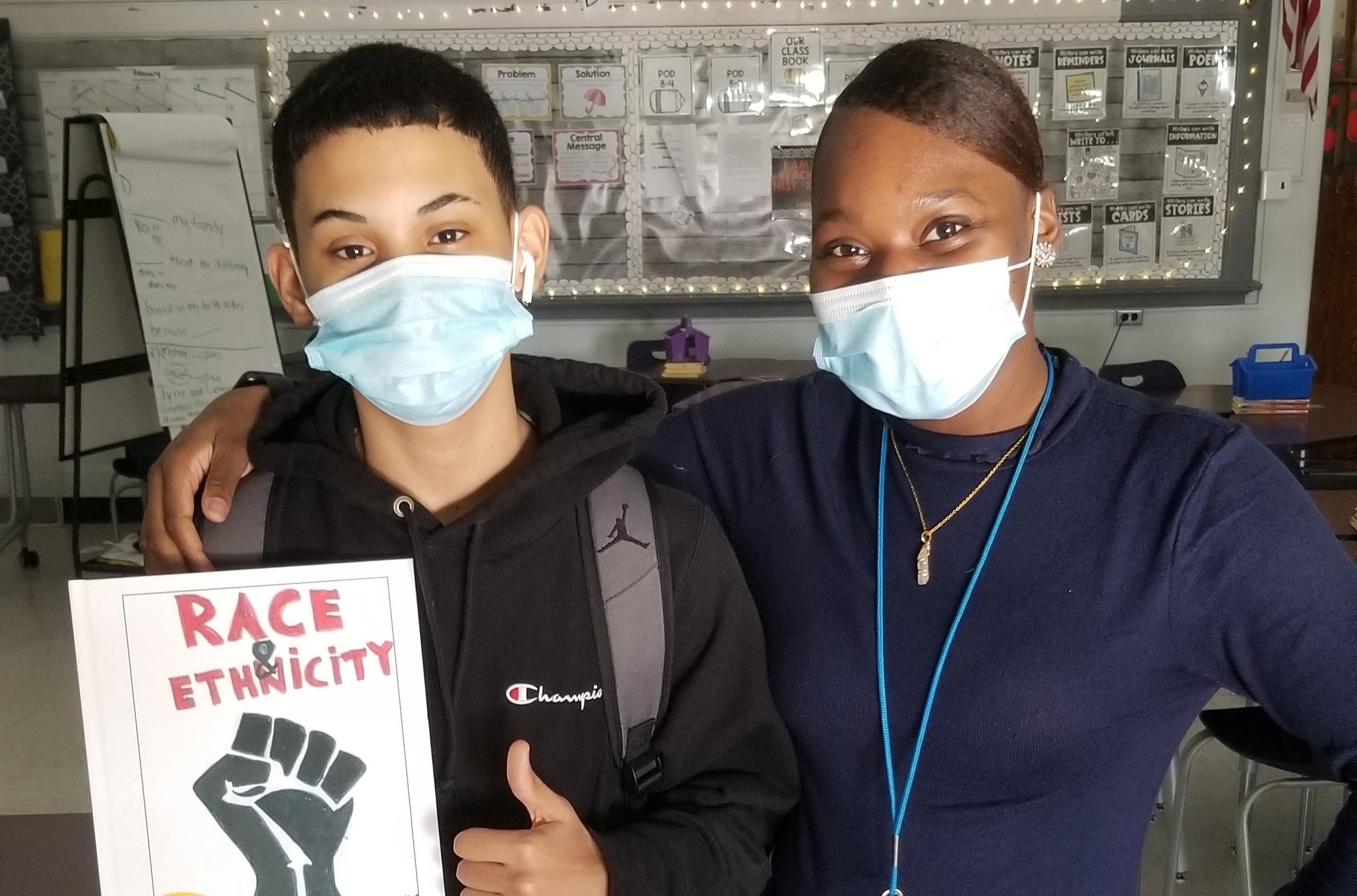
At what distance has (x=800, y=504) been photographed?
1265 millimetres

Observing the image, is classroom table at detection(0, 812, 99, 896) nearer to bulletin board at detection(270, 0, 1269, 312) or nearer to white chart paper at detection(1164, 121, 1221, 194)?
bulletin board at detection(270, 0, 1269, 312)

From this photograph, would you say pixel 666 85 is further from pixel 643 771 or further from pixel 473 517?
pixel 643 771

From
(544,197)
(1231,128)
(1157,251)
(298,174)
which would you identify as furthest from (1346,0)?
(298,174)

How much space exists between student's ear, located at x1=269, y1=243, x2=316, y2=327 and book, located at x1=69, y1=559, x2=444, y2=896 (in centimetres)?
35

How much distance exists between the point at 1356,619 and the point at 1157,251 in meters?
4.51

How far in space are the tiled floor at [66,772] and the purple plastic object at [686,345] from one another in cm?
242

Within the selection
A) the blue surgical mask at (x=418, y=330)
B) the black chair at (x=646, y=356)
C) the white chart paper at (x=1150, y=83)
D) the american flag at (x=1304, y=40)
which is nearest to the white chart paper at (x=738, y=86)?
the black chair at (x=646, y=356)

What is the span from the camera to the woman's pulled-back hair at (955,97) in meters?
1.12

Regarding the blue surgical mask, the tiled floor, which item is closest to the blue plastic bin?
the tiled floor

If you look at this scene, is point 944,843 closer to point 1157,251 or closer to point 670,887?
point 670,887

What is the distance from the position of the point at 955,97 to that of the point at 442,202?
1.91 feet

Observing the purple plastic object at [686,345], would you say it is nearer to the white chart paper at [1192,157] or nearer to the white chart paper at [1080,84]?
the white chart paper at [1080,84]

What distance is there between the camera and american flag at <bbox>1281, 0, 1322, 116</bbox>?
467 cm

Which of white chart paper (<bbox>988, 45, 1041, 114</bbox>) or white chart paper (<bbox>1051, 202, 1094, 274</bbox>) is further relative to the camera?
white chart paper (<bbox>1051, 202, 1094, 274</bbox>)
